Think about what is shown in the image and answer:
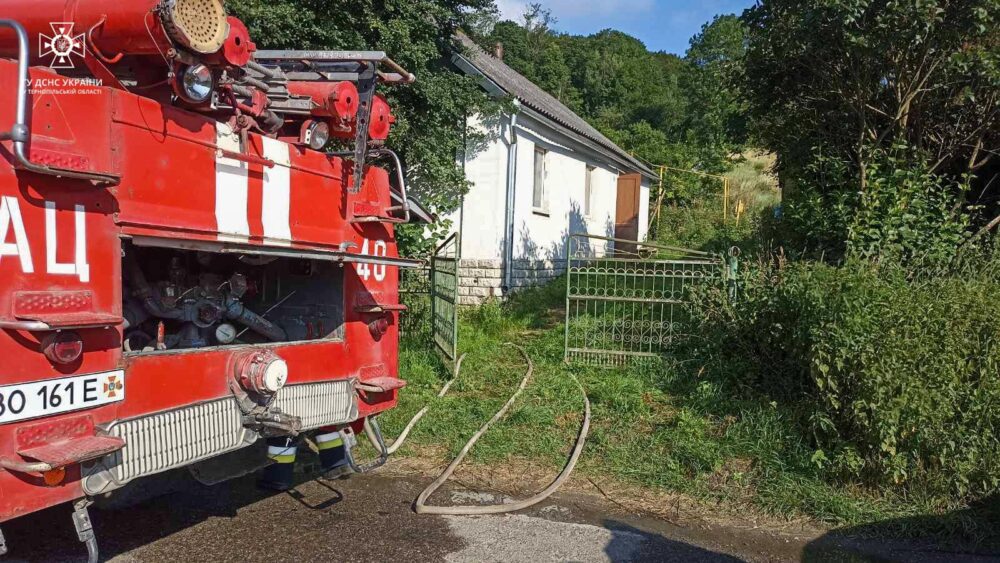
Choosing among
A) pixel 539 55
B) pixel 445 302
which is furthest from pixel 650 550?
pixel 539 55

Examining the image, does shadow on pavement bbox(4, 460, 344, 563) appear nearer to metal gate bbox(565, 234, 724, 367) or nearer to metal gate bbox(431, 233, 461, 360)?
metal gate bbox(431, 233, 461, 360)

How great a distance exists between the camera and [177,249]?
373cm

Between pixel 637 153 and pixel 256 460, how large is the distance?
28.3 meters

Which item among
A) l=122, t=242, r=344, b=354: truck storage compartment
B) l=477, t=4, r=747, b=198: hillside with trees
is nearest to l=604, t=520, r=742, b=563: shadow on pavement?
l=122, t=242, r=344, b=354: truck storage compartment

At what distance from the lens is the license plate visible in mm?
2779

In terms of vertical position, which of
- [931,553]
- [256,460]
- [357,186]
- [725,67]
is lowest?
[931,553]

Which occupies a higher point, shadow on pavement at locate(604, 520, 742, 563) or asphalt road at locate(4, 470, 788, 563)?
asphalt road at locate(4, 470, 788, 563)

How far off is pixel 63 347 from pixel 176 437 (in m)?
0.75

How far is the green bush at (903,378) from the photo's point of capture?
5.09 m

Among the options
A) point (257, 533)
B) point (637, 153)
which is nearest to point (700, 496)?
point (257, 533)

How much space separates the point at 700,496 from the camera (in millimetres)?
5508

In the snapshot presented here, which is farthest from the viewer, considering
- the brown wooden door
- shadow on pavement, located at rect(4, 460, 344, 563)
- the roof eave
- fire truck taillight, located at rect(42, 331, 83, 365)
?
the brown wooden door

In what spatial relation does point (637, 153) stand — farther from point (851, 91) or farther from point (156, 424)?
point (156, 424)

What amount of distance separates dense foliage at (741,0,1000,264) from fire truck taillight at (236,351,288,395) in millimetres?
5536
